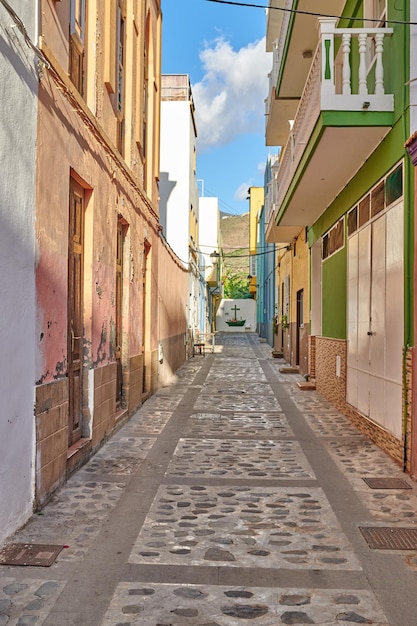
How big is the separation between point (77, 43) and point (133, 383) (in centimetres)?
517

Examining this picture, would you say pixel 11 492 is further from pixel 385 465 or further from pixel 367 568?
pixel 385 465

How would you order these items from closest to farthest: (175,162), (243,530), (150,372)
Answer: (243,530) < (150,372) < (175,162)

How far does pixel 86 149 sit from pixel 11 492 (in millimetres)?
3703

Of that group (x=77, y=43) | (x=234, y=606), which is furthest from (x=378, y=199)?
(x=234, y=606)

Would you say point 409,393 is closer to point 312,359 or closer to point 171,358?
point 312,359

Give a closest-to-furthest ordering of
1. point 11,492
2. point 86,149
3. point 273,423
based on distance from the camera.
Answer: point 11,492 < point 86,149 < point 273,423

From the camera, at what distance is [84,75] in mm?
6566

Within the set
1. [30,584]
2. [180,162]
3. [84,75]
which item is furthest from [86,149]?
[180,162]

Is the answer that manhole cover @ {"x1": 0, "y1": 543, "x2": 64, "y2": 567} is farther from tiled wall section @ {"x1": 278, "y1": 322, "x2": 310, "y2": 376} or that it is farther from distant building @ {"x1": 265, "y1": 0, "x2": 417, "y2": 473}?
tiled wall section @ {"x1": 278, "y1": 322, "x2": 310, "y2": 376}

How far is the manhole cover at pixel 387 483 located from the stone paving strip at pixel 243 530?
618mm

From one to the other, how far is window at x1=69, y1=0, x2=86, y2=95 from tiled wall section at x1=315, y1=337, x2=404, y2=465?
208 inches

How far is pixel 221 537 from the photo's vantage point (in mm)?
4266

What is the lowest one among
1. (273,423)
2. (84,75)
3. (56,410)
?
(273,423)

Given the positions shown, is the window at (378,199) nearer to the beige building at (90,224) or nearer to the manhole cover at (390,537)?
the beige building at (90,224)
